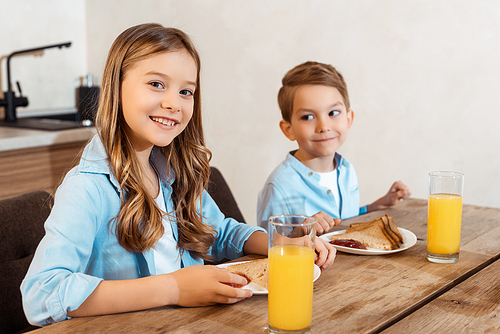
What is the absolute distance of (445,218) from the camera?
103 cm

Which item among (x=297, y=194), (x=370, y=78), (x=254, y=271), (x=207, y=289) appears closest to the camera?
(x=207, y=289)

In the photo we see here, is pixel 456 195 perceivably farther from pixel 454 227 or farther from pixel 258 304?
pixel 258 304

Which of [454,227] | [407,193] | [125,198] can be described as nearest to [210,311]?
[125,198]

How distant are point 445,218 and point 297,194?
1.99 ft

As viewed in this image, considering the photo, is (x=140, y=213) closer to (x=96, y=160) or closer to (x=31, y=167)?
(x=96, y=160)

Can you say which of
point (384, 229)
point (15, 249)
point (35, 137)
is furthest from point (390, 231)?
point (35, 137)

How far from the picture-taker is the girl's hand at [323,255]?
0.97 meters

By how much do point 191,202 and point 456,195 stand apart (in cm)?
61

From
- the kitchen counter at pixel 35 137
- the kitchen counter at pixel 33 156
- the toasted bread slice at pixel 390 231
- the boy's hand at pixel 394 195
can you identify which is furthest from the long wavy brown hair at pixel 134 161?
the kitchen counter at pixel 35 137

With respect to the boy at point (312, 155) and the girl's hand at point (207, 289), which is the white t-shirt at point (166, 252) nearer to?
the girl's hand at point (207, 289)

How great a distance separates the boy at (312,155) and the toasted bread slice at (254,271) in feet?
1.88

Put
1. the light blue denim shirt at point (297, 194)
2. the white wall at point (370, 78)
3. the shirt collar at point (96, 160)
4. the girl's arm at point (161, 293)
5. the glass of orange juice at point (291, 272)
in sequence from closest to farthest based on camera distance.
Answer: the glass of orange juice at point (291, 272) → the girl's arm at point (161, 293) → the shirt collar at point (96, 160) → the light blue denim shirt at point (297, 194) → the white wall at point (370, 78)

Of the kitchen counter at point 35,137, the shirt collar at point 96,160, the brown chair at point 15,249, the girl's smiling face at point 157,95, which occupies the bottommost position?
the brown chair at point 15,249

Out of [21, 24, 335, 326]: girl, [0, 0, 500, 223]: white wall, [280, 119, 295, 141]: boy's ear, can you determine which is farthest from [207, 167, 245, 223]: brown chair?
[0, 0, 500, 223]: white wall
